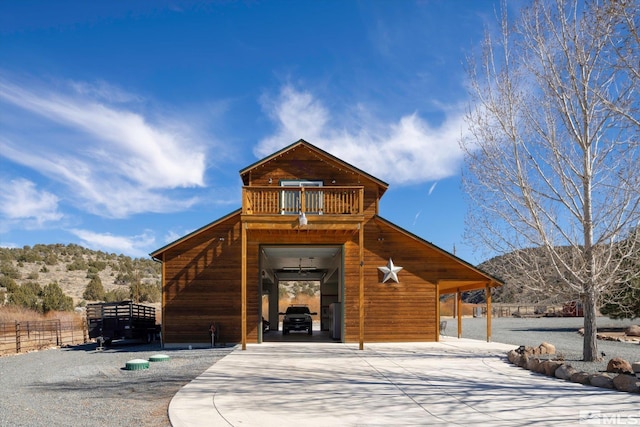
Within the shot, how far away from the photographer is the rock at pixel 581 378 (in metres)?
10.1

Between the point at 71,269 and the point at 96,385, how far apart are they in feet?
163

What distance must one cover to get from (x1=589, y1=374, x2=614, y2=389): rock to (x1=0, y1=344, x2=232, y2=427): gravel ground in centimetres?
760

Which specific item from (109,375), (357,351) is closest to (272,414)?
(109,375)

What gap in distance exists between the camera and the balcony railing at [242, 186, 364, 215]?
17625 mm

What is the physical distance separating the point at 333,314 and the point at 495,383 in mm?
12667

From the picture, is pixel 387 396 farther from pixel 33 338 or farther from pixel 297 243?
pixel 33 338

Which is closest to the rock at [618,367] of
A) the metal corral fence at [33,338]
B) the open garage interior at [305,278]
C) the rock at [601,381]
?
the rock at [601,381]

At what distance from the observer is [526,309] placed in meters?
58.8

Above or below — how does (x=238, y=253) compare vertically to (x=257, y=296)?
above

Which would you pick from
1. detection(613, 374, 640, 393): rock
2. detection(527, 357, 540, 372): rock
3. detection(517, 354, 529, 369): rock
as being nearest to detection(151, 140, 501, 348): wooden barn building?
detection(517, 354, 529, 369): rock

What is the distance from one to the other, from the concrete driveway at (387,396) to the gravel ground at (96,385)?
583 millimetres

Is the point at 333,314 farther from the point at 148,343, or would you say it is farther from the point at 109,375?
the point at 109,375

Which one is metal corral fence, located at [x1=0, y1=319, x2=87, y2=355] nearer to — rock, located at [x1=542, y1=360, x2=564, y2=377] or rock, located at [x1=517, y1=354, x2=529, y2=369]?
rock, located at [x1=517, y1=354, x2=529, y2=369]

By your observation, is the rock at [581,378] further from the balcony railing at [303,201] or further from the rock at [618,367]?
the balcony railing at [303,201]
